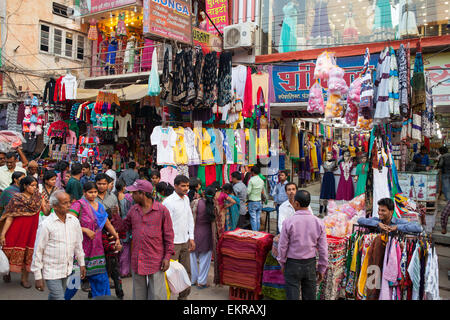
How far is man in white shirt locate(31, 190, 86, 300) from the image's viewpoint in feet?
11.3

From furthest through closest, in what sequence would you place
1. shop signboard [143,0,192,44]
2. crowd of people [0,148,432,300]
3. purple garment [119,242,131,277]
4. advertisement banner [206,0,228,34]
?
1. advertisement banner [206,0,228,34]
2. shop signboard [143,0,192,44]
3. purple garment [119,242,131,277]
4. crowd of people [0,148,432,300]

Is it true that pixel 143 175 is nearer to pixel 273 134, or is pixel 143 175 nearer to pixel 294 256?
pixel 273 134

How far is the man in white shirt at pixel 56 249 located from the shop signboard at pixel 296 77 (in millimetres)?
8986

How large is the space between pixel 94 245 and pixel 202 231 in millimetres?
1826

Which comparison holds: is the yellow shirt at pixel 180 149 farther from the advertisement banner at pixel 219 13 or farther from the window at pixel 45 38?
the window at pixel 45 38

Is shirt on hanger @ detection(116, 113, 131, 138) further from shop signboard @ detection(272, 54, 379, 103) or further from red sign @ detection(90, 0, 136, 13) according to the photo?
red sign @ detection(90, 0, 136, 13)

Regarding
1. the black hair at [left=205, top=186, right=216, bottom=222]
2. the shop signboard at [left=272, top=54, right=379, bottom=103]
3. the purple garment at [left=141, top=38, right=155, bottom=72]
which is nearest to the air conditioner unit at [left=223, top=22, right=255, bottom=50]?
the shop signboard at [left=272, top=54, right=379, bottom=103]

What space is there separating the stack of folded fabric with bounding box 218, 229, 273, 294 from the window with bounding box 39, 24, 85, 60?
49.5ft

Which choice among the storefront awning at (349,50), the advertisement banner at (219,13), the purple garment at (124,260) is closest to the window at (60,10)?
the advertisement banner at (219,13)

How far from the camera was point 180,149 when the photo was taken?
8.36 meters

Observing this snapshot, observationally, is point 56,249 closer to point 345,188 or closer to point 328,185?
point 345,188

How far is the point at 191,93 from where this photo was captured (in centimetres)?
781

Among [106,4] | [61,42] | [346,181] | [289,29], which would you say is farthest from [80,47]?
[346,181]

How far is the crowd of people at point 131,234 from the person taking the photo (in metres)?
3.58
